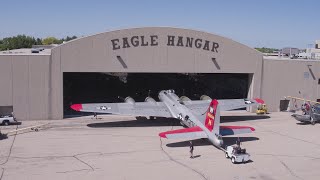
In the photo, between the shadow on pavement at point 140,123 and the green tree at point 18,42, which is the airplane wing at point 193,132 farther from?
the green tree at point 18,42

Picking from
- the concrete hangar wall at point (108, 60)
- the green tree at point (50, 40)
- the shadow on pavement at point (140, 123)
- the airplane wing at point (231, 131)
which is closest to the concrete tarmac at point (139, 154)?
the shadow on pavement at point (140, 123)

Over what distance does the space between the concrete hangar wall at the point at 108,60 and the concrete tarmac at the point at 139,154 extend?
103 inches

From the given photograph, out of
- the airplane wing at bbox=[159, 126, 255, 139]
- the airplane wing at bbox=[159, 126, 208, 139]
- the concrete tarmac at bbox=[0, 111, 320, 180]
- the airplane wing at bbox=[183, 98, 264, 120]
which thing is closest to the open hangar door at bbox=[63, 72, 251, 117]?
the airplane wing at bbox=[183, 98, 264, 120]

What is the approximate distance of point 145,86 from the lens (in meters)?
60.3

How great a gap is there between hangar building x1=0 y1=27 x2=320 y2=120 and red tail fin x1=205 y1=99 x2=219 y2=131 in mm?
Result: 13463

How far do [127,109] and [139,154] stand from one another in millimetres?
9469

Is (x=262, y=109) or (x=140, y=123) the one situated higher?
(x=262, y=109)

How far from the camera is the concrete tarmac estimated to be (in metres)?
23.5

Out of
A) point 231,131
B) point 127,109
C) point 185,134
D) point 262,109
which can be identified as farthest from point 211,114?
point 262,109

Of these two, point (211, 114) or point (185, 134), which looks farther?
point (185, 134)

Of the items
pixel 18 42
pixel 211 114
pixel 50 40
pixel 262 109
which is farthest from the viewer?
pixel 50 40

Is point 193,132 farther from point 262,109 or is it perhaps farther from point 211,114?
point 262,109

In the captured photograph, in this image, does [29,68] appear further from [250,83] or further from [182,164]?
[250,83]

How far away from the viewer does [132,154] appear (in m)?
27.4
